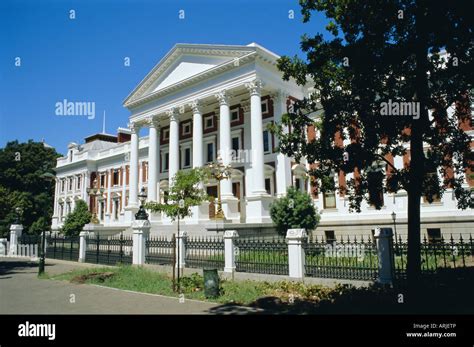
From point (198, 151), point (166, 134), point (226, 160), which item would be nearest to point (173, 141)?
point (198, 151)

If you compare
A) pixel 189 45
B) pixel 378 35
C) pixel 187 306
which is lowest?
pixel 187 306

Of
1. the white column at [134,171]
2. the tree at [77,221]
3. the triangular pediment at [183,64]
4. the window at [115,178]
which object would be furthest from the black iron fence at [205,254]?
the window at [115,178]

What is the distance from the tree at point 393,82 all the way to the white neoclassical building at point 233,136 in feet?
39.9

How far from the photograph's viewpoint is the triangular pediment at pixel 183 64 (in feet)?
96.5

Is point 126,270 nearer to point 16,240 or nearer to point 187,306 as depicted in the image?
point 187,306

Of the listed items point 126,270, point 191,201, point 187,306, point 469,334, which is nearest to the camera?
point 469,334

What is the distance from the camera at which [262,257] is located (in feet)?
46.7

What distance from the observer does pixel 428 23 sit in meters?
8.79

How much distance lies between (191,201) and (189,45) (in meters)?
22.8

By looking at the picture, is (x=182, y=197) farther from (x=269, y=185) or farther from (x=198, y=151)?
(x=269, y=185)

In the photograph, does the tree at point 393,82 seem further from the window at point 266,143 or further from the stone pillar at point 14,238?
the stone pillar at point 14,238

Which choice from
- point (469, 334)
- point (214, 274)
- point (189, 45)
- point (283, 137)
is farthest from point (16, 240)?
point (469, 334)

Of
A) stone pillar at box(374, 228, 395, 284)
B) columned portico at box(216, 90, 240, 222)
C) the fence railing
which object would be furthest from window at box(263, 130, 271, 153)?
stone pillar at box(374, 228, 395, 284)

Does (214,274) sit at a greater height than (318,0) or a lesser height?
lesser
